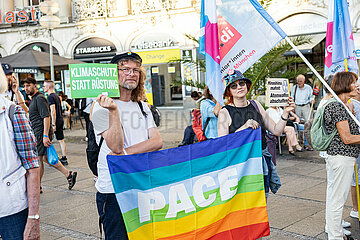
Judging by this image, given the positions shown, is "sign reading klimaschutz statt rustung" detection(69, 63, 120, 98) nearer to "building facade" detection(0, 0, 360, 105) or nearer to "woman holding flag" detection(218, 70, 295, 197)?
"woman holding flag" detection(218, 70, 295, 197)

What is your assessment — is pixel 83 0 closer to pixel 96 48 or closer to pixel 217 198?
pixel 96 48

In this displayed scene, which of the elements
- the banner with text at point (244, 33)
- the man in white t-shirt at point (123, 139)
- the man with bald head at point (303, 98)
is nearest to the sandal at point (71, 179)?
the banner with text at point (244, 33)

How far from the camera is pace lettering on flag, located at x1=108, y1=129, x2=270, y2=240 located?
303 centimetres

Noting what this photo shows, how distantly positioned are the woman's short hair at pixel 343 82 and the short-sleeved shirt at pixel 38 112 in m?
5.26

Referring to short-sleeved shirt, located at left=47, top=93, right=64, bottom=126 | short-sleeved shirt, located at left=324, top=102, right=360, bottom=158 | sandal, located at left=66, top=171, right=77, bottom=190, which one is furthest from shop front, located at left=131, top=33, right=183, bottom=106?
short-sleeved shirt, located at left=324, top=102, right=360, bottom=158

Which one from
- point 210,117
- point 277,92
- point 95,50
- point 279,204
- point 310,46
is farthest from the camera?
point 95,50

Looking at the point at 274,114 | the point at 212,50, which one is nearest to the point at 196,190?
the point at 212,50

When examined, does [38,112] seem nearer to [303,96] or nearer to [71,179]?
[71,179]

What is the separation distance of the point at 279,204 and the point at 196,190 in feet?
9.08

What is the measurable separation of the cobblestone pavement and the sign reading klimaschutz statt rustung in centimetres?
266

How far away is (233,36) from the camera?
425cm

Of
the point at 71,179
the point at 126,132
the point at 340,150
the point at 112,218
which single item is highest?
the point at 126,132

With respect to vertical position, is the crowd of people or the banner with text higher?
the banner with text

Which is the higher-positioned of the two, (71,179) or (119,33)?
(119,33)
